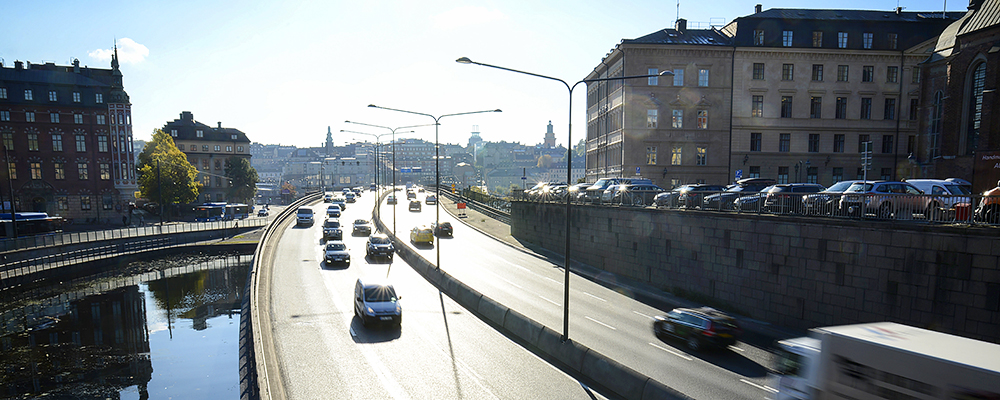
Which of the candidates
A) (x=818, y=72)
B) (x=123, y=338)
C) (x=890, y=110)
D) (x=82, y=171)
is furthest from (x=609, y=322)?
(x=82, y=171)

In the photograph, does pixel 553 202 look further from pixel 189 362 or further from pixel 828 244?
pixel 189 362

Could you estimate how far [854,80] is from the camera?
1795 inches

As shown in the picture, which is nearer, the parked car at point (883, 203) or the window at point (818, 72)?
the parked car at point (883, 203)

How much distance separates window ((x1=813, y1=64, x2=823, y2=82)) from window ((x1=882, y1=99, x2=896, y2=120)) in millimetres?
6918

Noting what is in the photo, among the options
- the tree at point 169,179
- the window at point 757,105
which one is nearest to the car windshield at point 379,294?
the window at point 757,105

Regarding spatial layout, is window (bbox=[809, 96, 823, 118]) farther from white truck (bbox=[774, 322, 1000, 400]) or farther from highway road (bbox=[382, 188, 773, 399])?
white truck (bbox=[774, 322, 1000, 400])

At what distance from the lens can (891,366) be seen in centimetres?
870

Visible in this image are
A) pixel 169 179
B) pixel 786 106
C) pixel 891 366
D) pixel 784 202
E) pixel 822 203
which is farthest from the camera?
pixel 169 179

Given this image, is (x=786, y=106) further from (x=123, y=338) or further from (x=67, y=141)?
(x=67, y=141)

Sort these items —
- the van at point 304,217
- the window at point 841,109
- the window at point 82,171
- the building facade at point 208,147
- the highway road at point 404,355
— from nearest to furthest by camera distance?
the highway road at point 404,355 → the window at point 841,109 → the van at point 304,217 → the window at point 82,171 → the building facade at point 208,147

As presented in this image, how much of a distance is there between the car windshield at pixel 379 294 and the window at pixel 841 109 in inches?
1820

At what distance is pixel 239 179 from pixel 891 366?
107821 millimetres

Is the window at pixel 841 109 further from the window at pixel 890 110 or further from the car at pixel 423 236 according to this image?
the car at pixel 423 236

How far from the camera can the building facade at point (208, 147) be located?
98.8 m
